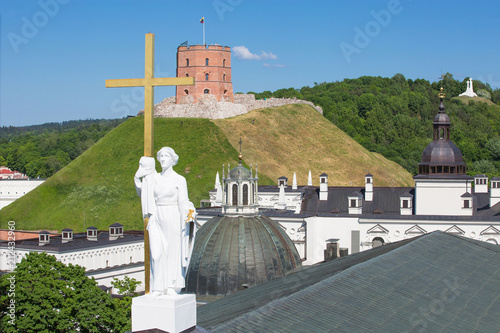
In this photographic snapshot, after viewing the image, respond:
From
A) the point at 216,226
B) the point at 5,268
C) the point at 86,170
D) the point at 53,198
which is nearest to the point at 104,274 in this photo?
the point at 5,268

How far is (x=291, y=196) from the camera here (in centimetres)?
7244

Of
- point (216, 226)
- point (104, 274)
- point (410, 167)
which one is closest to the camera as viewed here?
point (216, 226)

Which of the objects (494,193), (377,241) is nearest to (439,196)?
(494,193)

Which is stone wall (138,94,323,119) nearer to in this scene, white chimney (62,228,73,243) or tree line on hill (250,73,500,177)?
tree line on hill (250,73,500,177)

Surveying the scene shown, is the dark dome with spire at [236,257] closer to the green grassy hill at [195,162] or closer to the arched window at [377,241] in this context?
the arched window at [377,241]

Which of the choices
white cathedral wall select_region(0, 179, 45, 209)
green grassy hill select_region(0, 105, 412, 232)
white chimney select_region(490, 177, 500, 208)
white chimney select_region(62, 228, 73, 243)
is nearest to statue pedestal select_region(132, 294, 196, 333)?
white chimney select_region(62, 228, 73, 243)

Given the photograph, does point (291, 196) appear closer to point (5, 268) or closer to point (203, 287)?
point (5, 268)

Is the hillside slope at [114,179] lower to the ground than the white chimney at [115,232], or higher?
higher

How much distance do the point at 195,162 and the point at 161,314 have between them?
99.0m

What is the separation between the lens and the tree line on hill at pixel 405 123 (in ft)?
487

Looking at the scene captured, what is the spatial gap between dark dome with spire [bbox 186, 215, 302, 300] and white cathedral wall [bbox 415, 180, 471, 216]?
29.4 meters

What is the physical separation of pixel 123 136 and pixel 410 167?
57790mm

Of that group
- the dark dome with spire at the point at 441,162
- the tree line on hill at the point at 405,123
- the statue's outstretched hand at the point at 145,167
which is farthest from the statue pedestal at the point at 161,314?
the tree line on hill at the point at 405,123

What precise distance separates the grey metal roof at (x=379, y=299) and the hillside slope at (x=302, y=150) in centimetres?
8603
